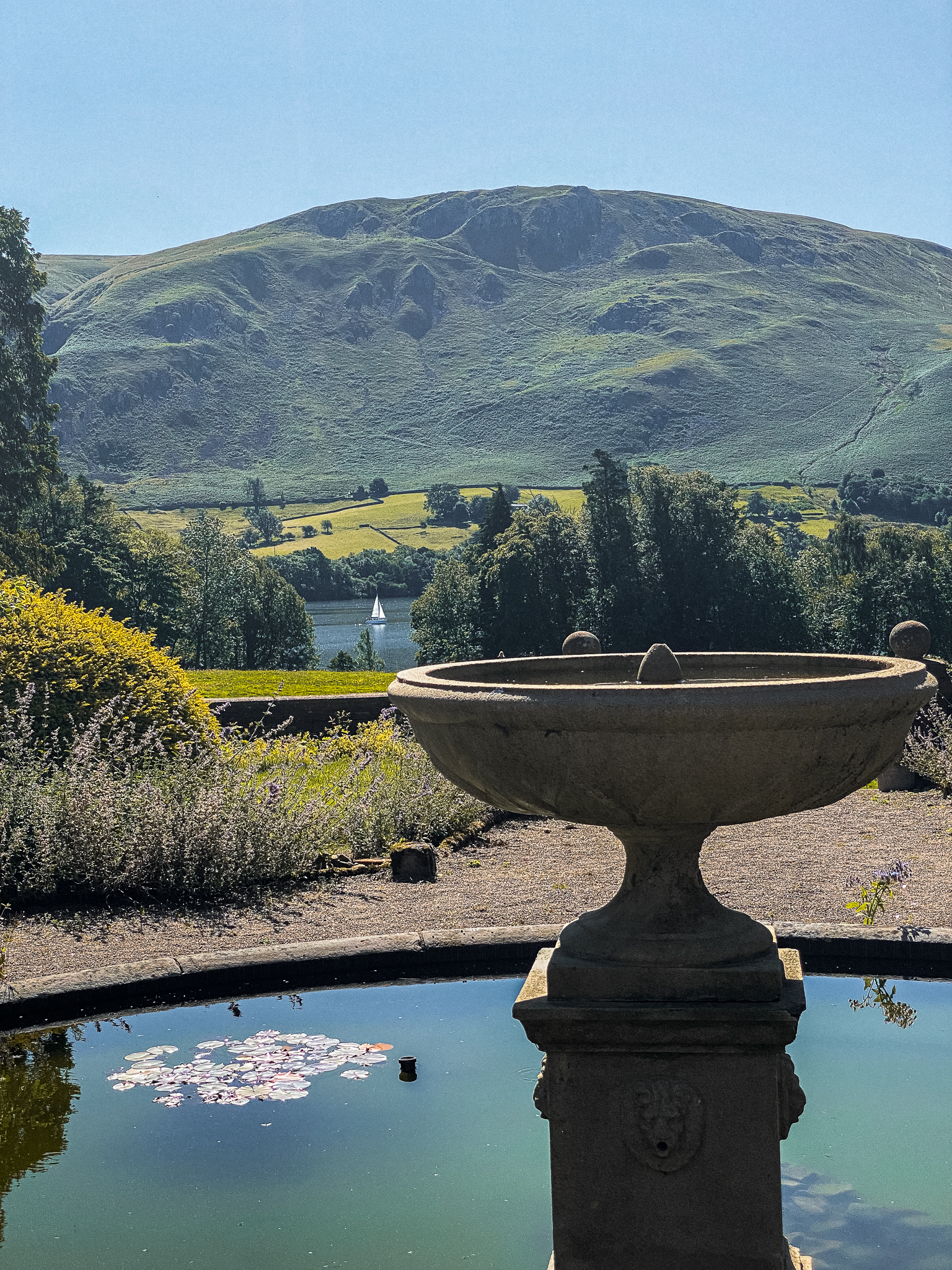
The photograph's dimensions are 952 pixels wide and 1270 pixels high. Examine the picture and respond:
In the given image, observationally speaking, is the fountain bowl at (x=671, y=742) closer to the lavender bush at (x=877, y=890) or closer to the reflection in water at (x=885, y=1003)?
the reflection in water at (x=885, y=1003)

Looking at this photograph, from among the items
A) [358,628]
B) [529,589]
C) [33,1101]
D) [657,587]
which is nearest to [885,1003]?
[33,1101]

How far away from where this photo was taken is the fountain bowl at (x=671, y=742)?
286cm

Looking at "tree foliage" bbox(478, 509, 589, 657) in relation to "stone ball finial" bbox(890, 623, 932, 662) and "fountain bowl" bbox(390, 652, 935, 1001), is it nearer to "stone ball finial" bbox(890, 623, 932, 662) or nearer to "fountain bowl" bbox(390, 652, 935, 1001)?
"stone ball finial" bbox(890, 623, 932, 662)

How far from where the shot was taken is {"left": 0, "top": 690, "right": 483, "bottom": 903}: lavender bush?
7434 mm

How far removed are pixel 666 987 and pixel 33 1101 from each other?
2796 mm

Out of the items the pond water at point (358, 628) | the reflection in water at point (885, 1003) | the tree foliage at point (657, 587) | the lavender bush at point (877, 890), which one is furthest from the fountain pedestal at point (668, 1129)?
the pond water at point (358, 628)

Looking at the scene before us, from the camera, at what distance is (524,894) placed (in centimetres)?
781

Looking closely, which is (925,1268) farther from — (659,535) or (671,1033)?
(659,535)

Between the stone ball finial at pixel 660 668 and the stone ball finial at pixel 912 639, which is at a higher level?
the stone ball finial at pixel 660 668

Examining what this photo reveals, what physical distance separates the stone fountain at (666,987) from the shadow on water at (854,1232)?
376 millimetres

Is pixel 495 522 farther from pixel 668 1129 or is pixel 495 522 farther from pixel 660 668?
pixel 668 1129

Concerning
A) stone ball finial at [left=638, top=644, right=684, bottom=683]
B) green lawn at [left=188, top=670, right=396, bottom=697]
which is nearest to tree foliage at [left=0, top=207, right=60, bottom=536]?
green lawn at [left=188, top=670, right=396, bottom=697]

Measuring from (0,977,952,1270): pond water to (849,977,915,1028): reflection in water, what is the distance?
5cm

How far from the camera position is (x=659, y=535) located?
53.6m
